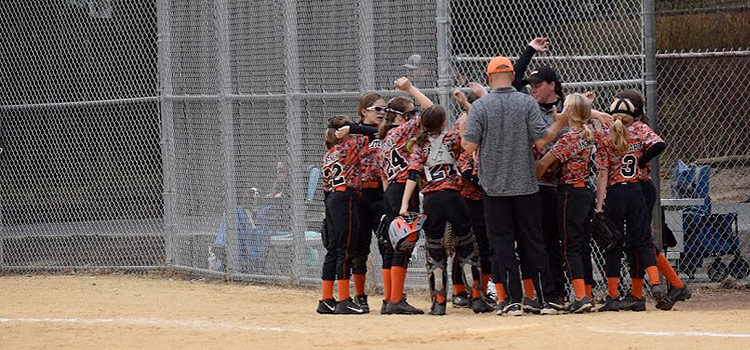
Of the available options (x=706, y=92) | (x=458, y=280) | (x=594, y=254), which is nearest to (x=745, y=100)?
(x=706, y=92)

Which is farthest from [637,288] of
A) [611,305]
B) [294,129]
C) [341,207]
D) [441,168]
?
[294,129]

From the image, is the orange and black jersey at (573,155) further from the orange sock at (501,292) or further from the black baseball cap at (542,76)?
the orange sock at (501,292)

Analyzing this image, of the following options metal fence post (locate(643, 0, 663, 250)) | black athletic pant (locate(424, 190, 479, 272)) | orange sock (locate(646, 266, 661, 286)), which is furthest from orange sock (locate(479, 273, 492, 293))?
metal fence post (locate(643, 0, 663, 250))

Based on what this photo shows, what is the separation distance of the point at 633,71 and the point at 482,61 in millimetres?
1269

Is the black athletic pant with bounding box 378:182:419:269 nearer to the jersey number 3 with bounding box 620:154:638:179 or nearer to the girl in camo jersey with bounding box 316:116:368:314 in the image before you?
the girl in camo jersey with bounding box 316:116:368:314

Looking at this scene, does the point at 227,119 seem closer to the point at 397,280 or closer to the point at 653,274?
the point at 397,280

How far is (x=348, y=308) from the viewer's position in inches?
369

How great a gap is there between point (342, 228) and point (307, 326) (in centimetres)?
119

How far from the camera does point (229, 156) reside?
12.3 metres

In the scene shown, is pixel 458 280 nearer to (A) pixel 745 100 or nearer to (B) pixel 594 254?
(B) pixel 594 254

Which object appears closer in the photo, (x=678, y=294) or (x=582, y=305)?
(x=582, y=305)

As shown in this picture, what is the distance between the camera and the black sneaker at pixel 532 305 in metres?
8.76

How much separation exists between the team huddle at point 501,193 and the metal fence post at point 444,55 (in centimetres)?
35

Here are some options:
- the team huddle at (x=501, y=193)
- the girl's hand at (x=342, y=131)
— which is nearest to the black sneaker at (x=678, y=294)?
the team huddle at (x=501, y=193)
